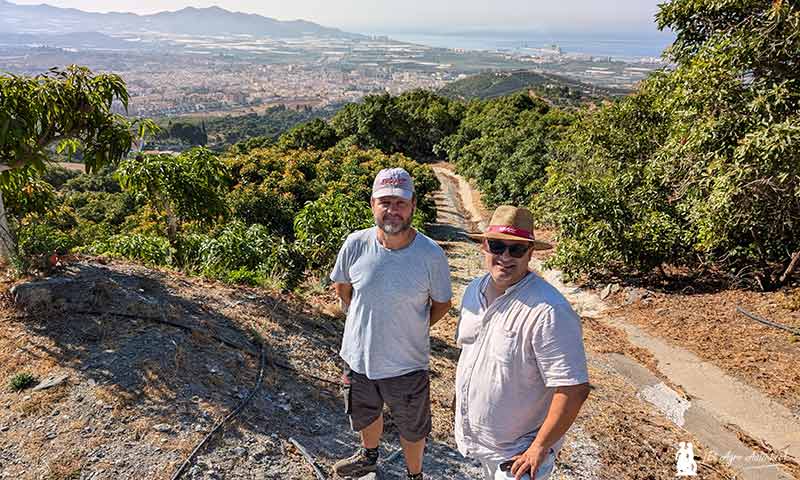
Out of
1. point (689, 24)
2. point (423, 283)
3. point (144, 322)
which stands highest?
point (689, 24)

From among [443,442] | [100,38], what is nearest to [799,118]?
[443,442]

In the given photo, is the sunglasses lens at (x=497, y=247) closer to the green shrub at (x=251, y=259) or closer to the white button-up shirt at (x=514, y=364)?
the white button-up shirt at (x=514, y=364)

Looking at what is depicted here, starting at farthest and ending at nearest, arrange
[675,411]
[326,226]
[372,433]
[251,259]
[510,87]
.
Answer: [510,87] → [326,226] → [251,259] → [675,411] → [372,433]

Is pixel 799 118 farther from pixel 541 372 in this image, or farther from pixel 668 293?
pixel 541 372

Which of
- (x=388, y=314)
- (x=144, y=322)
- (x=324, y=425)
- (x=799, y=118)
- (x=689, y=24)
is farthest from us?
(x=689, y=24)

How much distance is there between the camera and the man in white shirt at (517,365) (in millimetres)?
1869

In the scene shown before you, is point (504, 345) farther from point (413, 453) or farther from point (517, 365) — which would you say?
point (413, 453)

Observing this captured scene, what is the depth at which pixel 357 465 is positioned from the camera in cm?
290

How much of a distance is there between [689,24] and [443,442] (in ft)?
24.7

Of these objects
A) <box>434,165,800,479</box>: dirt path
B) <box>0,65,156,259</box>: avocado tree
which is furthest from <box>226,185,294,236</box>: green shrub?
<box>434,165,800,479</box>: dirt path

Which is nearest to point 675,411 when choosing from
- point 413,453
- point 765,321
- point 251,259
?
point 765,321

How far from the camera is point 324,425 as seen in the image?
11.2 ft

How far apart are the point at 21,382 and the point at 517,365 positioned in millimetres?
3092

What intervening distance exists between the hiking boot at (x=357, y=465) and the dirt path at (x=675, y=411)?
1.75m
